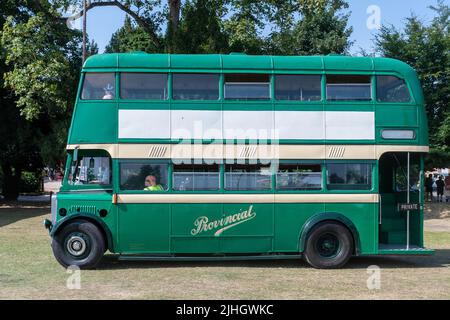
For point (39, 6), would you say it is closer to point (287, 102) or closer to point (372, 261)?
point (287, 102)

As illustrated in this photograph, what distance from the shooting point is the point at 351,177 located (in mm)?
11820

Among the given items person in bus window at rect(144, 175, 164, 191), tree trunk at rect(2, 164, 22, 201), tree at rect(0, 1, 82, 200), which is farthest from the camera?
tree trunk at rect(2, 164, 22, 201)

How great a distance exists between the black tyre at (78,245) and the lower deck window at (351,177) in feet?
15.8

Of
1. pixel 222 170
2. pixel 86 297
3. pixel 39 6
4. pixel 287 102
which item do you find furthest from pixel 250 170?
pixel 39 6

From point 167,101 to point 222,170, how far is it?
5.80 feet

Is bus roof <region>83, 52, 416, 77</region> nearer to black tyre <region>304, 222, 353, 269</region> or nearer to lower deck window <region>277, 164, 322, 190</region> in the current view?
lower deck window <region>277, 164, 322, 190</region>

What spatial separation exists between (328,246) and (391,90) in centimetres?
350

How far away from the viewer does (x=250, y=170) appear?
11.6 m

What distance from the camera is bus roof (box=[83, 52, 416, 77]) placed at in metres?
11.5

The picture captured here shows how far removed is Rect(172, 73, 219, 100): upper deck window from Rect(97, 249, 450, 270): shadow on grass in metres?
3.52

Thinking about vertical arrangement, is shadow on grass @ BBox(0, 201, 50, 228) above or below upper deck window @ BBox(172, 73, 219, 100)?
below

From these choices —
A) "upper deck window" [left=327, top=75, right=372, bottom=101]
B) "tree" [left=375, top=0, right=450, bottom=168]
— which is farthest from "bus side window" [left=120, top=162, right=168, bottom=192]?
"tree" [left=375, top=0, right=450, bottom=168]

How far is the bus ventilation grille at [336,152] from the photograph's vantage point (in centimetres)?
1167
